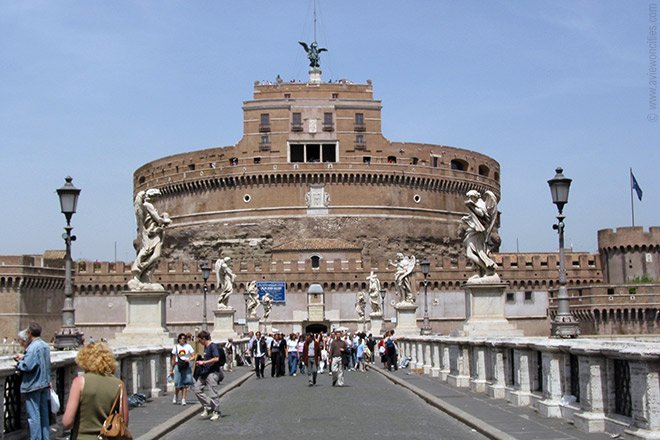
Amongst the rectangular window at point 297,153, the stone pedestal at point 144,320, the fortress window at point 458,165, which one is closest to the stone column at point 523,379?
the stone pedestal at point 144,320

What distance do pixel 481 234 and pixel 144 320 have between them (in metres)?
6.13

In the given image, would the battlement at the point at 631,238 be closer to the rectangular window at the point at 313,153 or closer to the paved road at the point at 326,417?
the rectangular window at the point at 313,153

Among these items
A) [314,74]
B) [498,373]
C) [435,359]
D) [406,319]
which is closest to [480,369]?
[498,373]

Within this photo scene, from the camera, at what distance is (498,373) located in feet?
40.9

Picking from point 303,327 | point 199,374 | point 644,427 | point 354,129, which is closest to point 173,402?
point 199,374

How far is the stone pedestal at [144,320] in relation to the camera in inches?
590

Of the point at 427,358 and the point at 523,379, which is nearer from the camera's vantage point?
the point at 523,379

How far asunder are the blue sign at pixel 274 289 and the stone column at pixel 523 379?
51.1m

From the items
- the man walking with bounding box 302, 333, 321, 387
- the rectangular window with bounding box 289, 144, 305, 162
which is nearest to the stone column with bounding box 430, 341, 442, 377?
the man walking with bounding box 302, 333, 321, 387

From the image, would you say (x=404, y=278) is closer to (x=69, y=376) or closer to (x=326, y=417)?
(x=326, y=417)

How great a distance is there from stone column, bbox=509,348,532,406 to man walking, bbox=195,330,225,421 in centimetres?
403

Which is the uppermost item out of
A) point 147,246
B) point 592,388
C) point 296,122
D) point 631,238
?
point 296,122

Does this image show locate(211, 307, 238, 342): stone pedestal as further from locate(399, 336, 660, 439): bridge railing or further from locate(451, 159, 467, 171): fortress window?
locate(451, 159, 467, 171): fortress window

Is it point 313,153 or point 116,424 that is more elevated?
point 313,153
